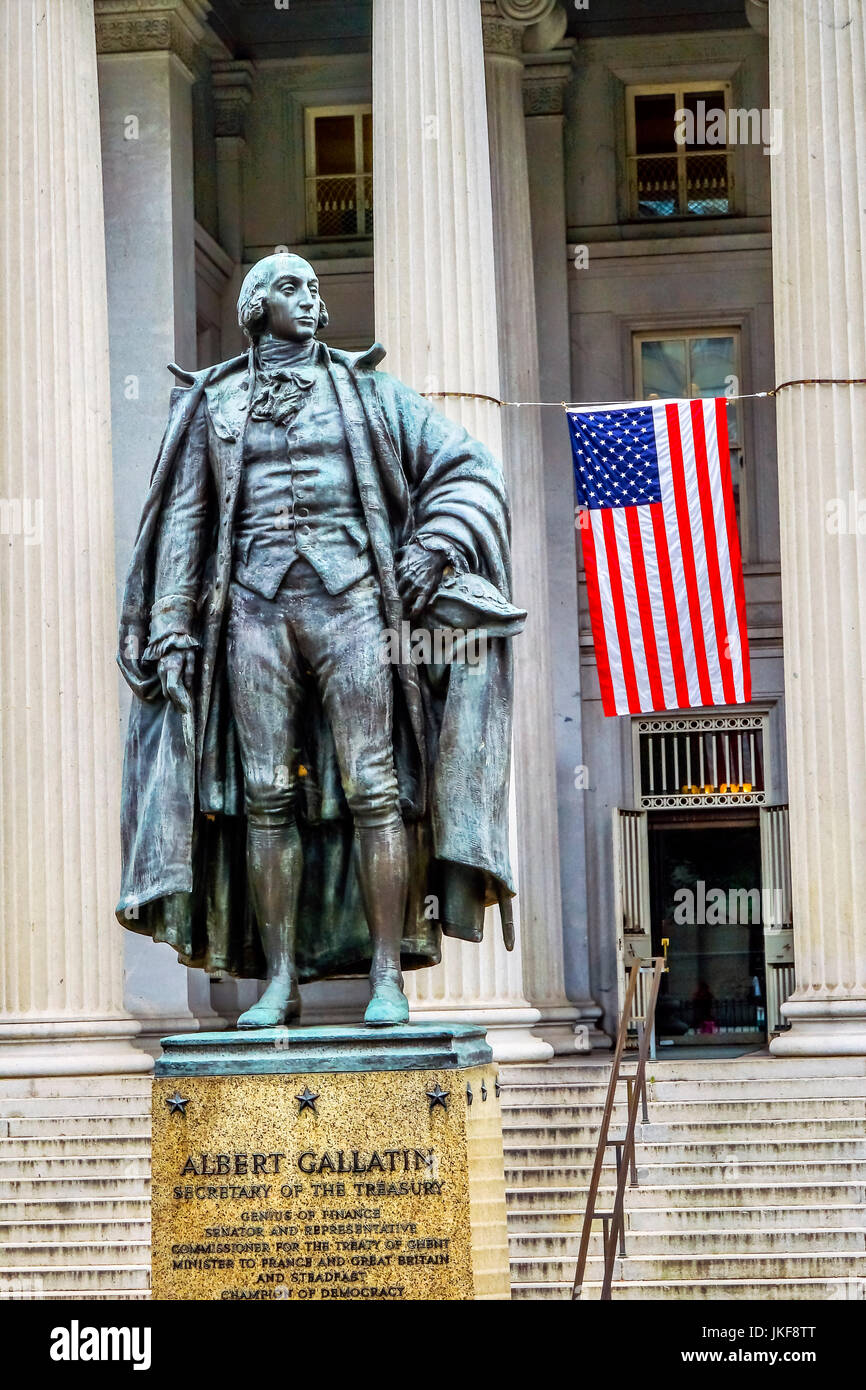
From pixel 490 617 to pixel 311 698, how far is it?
76 centimetres

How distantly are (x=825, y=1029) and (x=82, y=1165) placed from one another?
574cm

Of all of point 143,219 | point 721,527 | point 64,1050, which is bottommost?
point 64,1050

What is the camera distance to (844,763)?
18.1 metres

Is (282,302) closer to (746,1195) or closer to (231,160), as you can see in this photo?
(746,1195)

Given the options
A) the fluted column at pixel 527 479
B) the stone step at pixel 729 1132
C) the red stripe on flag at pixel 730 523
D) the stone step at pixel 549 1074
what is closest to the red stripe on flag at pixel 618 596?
the red stripe on flag at pixel 730 523

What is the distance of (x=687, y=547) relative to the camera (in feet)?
65.1

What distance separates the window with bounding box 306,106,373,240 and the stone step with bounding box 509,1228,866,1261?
15049 millimetres

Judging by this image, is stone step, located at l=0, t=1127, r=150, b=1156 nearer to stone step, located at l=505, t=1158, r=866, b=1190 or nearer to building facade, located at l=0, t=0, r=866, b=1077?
building facade, located at l=0, t=0, r=866, b=1077

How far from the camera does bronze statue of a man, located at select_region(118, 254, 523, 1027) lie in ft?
27.2

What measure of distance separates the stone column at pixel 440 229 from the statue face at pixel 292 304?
9651mm

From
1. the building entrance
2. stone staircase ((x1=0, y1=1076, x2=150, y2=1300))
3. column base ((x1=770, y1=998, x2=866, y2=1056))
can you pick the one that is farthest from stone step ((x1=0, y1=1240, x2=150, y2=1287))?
the building entrance

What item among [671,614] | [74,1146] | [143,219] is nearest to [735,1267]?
[74,1146]

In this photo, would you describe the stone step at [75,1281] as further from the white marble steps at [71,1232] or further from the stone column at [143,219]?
the stone column at [143,219]
